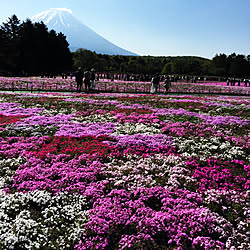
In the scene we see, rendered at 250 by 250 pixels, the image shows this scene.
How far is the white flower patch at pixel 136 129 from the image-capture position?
45.2ft

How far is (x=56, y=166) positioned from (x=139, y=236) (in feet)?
15.7

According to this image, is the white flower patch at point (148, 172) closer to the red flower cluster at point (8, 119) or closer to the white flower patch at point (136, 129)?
the white flower patch at point (136, 129)

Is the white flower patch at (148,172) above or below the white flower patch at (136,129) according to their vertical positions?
below

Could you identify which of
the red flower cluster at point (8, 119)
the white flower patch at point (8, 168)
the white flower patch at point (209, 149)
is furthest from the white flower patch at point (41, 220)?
the red flower cluster at point (8, 119)

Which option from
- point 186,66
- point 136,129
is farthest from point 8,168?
point 186,66

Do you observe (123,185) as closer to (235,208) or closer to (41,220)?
(41,220)

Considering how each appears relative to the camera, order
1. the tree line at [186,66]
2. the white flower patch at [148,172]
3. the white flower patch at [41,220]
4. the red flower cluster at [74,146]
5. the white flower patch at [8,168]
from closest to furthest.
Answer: the white flower patch at [41,220] → the white flower patch at [148,172] → the white flower patch at [8,168] → the red flower cluster at [74,146] → the tree line at [186,66]

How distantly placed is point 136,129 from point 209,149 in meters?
4.59

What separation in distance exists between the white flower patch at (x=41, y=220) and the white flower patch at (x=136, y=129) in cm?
689

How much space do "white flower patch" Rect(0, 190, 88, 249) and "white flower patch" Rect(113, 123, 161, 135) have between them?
689cm

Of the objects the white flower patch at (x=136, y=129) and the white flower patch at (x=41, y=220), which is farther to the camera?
the white flower patch at (x=136, y=129)

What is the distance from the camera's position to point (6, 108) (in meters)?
19.2

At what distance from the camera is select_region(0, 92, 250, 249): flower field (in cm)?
571

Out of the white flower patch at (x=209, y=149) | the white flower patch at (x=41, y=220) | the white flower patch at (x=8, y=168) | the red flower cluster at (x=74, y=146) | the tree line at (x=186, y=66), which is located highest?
the tree line at (x=186, y=66)
